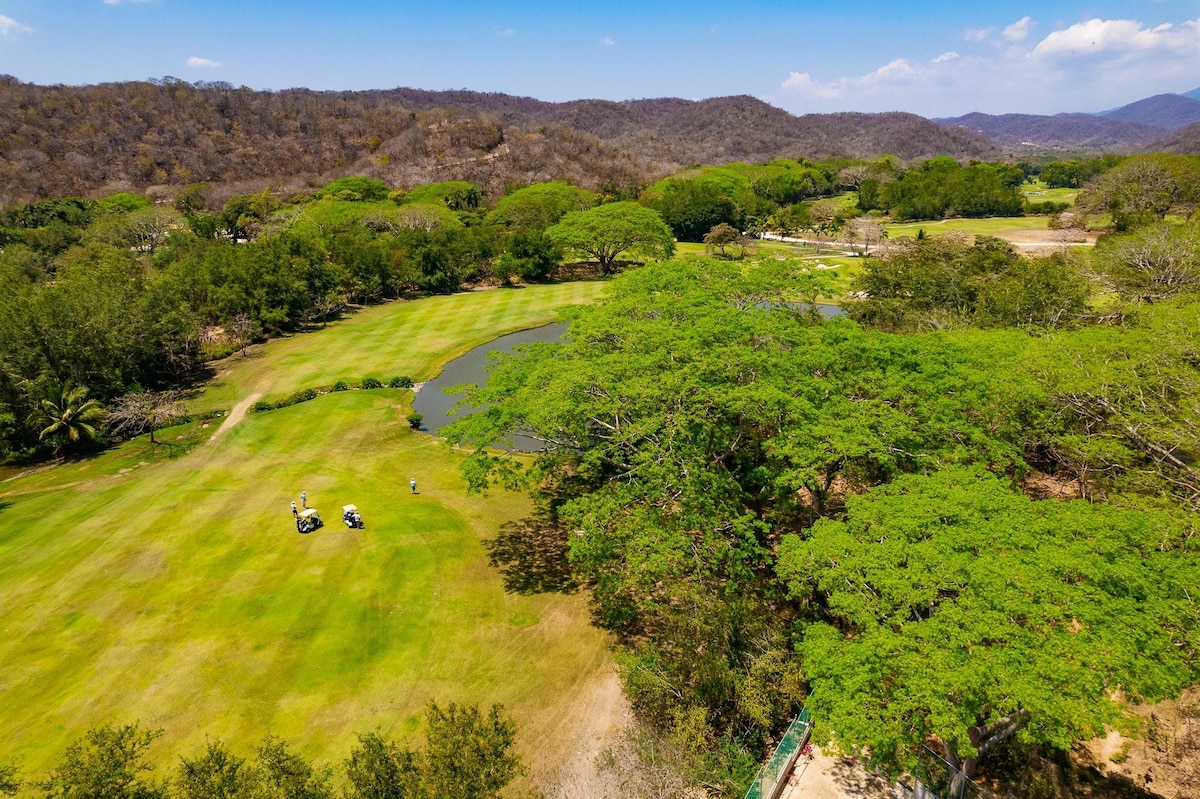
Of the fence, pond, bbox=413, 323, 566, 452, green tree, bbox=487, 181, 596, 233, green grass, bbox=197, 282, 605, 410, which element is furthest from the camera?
green tree, bbox=487, 181, 596, 233

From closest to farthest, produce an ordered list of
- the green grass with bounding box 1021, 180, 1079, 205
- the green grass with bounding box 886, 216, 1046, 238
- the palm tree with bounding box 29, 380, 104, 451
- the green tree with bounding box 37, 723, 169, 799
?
1. the green tree with bounding box 37, 723, 169, 799
2. the palm tree with bounding box 29, 380, 104, 451
3. the green grass with bounding box 886, 216, 1046, 238
4. the green grass with bounding box 1021, 180, 1079, 205

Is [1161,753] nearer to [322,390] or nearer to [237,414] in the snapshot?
[322,390]

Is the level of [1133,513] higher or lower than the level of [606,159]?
lower

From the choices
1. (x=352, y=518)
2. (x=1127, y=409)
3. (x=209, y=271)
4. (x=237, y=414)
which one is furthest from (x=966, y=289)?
(x=209, y=271)

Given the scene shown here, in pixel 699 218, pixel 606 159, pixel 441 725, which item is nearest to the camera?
pixel 441 725

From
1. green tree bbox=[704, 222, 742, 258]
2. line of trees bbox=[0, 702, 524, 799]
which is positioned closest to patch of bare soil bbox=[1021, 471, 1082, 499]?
line of trees bbox=[0, 702, 524, 799]

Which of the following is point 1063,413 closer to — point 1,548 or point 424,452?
point 424,452

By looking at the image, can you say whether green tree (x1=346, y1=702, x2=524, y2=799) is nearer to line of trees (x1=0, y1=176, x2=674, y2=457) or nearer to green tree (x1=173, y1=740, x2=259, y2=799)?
green tree (x1=173, y1=740, x2=259, y2=799)

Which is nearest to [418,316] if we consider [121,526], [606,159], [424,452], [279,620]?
[424,452]
